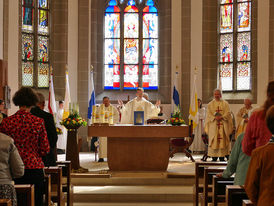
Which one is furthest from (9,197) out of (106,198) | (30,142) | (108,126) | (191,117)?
(191,117)

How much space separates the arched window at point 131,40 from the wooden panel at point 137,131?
6549 mm

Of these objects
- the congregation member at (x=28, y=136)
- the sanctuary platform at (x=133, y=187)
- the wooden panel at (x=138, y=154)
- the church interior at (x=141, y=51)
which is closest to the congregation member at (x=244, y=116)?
the church interior at (x=141, y=51)

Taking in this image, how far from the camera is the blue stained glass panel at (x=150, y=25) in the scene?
17.0 m

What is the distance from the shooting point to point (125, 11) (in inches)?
672

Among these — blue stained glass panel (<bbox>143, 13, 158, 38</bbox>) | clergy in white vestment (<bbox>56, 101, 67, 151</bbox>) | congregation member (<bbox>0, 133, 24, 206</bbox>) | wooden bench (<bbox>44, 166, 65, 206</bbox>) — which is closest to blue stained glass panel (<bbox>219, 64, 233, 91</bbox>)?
blue stained glass panel (<bbox>143, 13, 158, 38</bbox>)

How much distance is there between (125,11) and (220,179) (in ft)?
39.5

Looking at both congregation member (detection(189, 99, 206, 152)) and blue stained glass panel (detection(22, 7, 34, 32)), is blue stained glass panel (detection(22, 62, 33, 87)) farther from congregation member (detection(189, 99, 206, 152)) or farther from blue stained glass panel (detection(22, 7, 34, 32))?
congregation member (detection(189, 99, 206, 152))

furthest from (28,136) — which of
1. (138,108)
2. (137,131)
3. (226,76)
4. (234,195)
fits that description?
(226,76)

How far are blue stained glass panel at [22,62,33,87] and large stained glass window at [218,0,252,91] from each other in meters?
5.52

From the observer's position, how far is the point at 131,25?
17.1 m

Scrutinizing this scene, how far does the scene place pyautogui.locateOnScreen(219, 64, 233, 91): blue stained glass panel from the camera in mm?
16172

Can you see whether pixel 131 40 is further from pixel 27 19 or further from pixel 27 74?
pixel 27 74

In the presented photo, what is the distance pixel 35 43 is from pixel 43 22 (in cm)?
72

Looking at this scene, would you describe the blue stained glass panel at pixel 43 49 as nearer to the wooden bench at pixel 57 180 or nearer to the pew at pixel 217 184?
the wooden bench at pixel 57 180
